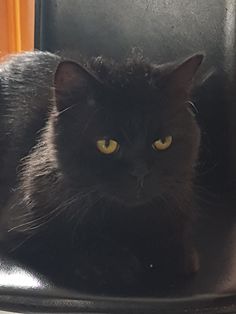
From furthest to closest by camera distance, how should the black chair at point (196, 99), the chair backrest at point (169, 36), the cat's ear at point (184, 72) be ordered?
the chair backrest at point (169, 36), the cat's ear at point (184, 72), the black chair at point (196, 99)

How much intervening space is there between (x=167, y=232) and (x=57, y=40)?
1.92 feet

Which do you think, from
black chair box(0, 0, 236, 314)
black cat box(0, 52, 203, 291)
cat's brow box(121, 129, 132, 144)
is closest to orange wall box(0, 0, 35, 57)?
black chair box(0, 0, 236, 314)

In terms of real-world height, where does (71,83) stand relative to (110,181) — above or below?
above

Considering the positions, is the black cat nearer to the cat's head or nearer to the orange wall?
the cat's head

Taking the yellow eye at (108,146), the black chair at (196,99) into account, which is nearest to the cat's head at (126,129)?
the yellow eye at (108,146)

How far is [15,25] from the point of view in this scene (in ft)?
6.61

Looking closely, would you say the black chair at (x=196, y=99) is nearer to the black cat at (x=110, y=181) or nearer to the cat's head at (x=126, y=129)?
the black cat at (x=110, y=181)

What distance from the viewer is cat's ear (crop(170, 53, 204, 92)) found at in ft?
2.92

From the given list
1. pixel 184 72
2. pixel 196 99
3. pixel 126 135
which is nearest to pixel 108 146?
pixel 126 135

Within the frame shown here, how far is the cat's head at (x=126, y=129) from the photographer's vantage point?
83cm

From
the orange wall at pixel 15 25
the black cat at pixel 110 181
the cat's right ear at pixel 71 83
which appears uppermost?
the cat's right ear at pixel 71 83

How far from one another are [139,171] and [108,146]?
61 mm

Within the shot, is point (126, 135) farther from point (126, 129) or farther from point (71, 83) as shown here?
point (71, 83)

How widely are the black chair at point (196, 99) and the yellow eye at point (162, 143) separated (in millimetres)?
185
